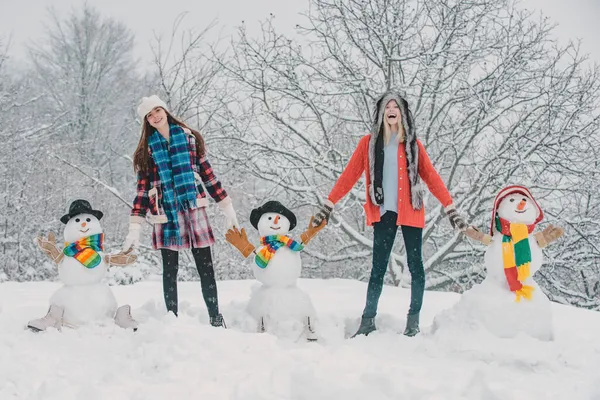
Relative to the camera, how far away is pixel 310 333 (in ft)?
10.6

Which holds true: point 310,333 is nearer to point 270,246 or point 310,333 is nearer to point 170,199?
point 270,246

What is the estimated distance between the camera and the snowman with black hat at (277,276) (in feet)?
10.9

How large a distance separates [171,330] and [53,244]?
1.29m

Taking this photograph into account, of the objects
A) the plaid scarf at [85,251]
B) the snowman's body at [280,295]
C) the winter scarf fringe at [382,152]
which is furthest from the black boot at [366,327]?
the plaid scarf at [85,251]

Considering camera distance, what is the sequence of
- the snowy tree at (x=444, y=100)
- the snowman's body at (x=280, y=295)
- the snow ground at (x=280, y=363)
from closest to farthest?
the snow ground at (x=280, y=363)
the snowman's body at (x=280, y=295)
the snowy tree at (x=444, y=100)

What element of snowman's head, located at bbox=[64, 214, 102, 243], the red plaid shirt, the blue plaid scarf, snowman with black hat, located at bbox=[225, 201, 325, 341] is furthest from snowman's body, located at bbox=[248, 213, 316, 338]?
snowman's head, located at bbox=[64, 214, 102, 243]

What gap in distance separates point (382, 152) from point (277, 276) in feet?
3.60

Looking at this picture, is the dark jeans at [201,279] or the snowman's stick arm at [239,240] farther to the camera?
the snowman's stick arm at [239,240]

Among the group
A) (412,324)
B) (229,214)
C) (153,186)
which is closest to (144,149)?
(153,186)

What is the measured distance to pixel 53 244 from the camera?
3510 millimetres

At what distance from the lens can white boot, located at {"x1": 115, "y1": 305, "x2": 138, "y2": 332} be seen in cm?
324

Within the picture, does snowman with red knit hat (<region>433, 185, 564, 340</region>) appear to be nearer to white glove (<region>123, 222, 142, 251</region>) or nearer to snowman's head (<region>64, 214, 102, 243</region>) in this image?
white glove (<region>123, 222, 142, 251</region>)

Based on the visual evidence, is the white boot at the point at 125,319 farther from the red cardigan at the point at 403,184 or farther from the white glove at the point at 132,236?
the red cardigan at the point at 403,184

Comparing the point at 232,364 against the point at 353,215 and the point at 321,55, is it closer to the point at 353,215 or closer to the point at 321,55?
the point at 321,55
